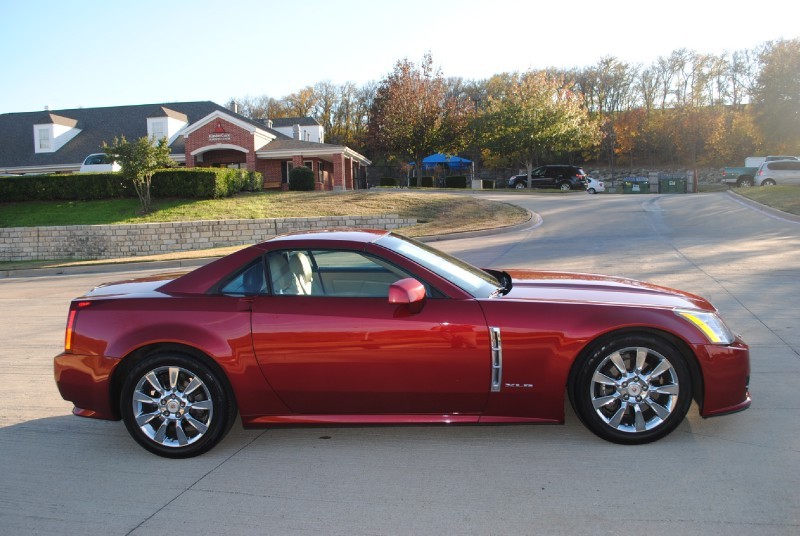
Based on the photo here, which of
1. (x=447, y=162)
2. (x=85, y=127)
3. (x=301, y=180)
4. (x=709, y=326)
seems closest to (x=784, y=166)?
(x=447, y=162)

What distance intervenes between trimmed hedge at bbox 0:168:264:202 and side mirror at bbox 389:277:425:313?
25099 millimetres

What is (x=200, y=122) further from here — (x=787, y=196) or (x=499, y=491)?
(x=499, y=491)

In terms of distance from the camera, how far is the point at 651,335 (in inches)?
158

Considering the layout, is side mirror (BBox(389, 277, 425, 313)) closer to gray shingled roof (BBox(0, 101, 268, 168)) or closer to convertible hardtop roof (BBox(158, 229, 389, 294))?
convertible hardtop roof (BBox(158, 229, 389, 294))

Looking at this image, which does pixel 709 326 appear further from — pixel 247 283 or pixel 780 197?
pixel 780 197

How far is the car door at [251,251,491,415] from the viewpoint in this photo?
394 centimetres

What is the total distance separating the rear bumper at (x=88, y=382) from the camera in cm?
417

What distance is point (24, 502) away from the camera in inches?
142

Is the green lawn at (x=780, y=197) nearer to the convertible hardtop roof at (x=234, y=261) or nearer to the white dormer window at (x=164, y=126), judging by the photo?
the convertible hardtop roof at (x=234, y=261)

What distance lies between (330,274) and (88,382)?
1797mm

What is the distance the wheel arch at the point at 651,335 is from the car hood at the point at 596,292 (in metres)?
0.20

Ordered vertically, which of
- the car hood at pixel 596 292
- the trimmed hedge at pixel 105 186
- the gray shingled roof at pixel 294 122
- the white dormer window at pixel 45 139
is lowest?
the car hood at pixel 596 292

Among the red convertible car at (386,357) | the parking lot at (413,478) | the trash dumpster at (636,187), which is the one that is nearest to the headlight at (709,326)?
the red convertible car at (386,357)

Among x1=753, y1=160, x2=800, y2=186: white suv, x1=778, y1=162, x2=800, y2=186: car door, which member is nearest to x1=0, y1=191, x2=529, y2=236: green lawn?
x1=753, y1=160, x2=800, y2=186: white suv
